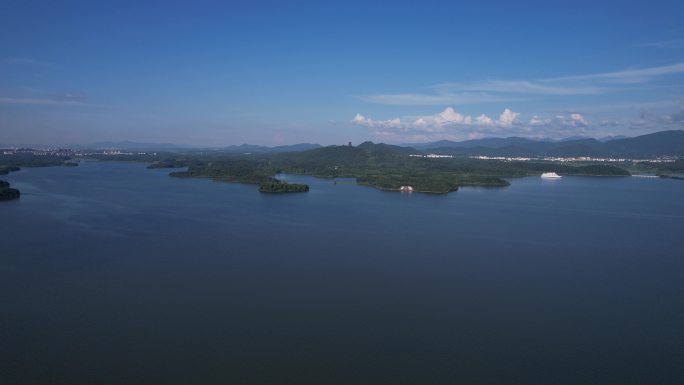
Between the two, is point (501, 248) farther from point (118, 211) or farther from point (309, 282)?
point (118, 211)

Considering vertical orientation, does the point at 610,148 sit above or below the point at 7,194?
above

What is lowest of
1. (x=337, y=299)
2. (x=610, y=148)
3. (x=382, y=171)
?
(x=337, y=299)

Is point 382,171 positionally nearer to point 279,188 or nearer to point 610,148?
point 279,188

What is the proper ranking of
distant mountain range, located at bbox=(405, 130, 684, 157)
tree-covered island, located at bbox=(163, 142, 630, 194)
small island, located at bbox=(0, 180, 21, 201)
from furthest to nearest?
1. distant mountain range, located at bbox=(405, 130, 684, 157)
2. tree-covered island, located at bbox=(163, 142, 630, 194)
3. small island, located at bbox=(0, 180, 21, 201)

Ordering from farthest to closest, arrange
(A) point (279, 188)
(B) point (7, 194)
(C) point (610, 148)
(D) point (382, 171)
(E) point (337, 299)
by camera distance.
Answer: (C) point (610, 148) → (D) point (382, 171) → (A) point (279, 188) → (B) point (7, 194) → (E) point (337, 299)

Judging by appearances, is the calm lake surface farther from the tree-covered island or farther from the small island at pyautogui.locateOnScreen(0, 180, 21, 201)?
the tree-covered island

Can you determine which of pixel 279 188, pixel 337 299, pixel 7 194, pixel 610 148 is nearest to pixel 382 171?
pixel 279 188

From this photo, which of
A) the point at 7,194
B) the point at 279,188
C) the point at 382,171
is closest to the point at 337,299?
the point at 279,188

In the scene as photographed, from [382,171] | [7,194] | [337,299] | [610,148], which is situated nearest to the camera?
[337,299]

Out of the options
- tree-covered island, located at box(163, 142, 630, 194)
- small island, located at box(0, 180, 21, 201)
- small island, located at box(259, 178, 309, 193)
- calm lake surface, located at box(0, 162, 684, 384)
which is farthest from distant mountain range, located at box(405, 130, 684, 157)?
small island, located at box(0, 180, 21, 201)

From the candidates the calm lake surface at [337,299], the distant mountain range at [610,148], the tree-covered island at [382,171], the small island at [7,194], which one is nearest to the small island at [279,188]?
the tree-covered island at [382,171]

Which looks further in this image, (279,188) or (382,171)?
(382,171)
